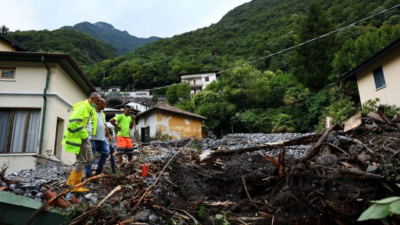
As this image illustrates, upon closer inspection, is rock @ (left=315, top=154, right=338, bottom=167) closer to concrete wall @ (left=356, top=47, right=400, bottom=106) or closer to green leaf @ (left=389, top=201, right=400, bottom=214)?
green leaf @ (left=389, top=201, right=400, bottom=214)

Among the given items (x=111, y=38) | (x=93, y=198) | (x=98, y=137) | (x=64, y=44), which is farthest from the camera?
(x=111, y=38)

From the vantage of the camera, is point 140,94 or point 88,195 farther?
point 140,94

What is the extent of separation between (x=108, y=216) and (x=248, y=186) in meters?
2.51

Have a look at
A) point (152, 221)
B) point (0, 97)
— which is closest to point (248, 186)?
point (152, 221)

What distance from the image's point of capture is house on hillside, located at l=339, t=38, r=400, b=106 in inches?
487

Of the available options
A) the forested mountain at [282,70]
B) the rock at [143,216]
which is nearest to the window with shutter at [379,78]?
the forested mountain at [282,70]

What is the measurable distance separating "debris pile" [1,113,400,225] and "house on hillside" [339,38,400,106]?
27.7 ft

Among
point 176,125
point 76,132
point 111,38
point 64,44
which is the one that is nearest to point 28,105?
point 76,132

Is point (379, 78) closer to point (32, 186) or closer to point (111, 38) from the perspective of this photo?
point (32, 186)

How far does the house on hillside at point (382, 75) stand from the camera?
12375mm

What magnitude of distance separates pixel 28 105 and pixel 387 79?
1616 centimetres

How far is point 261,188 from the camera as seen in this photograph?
4.89 meters

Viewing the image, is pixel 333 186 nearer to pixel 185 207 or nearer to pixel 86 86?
pixel 185 207

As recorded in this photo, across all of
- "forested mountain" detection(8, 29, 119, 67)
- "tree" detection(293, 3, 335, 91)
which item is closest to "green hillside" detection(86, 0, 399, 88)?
"tree" detection(293, 3, 335, 91)
